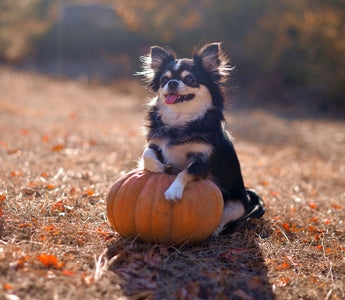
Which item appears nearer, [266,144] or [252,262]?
[252,262]

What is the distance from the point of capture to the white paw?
106 inches

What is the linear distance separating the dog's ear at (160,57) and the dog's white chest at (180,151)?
2.85 feet

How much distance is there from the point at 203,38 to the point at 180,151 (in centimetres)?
1651

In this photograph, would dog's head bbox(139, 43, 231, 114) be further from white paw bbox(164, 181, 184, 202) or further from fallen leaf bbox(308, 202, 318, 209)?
fallen leaf bbox(308, 202, 318, 209)

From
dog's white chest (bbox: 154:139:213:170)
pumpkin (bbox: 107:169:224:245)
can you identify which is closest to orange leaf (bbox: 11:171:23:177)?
pumpkin (bbox: 107:169:224:245)

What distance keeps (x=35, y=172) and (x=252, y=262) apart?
9.85 feet

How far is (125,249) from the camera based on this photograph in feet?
8.71

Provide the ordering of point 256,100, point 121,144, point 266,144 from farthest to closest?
point 256,100, point 266,144, point 121,144

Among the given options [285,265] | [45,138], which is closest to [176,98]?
[285,265]

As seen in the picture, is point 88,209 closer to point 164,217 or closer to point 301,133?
point 164,217

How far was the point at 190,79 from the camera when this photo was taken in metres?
3.21

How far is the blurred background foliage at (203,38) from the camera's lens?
14.2m

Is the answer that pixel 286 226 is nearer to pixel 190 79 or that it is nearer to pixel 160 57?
pixel 190 79

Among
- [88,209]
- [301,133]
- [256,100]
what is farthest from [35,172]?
[256,100]
